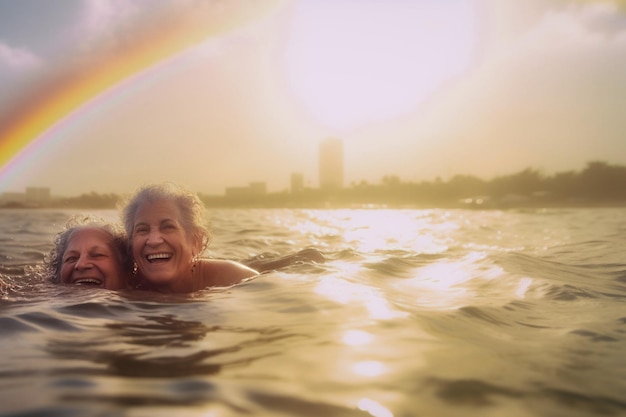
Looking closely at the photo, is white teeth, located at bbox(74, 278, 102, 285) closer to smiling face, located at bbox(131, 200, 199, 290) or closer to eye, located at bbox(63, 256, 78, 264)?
eye, located at bbox(63, 256, 78, 264)

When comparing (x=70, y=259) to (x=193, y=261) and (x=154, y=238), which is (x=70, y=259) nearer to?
(x=154, y=238)

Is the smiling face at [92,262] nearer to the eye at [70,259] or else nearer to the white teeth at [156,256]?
the eye at [70,259]

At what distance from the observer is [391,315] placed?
4691 mm

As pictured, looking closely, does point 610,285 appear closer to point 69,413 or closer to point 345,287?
point 345,287

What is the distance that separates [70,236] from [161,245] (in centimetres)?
126

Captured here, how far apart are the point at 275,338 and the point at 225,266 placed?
3.57 meters

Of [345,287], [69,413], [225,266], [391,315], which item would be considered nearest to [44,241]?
[225,266]

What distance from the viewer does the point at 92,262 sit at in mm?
6547

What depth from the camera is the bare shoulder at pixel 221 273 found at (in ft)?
23.2

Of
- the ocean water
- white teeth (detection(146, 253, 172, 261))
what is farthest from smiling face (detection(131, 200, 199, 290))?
the ocean water

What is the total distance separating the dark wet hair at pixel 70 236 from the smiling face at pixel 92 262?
10 cm

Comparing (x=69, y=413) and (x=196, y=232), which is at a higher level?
(x=196, y=232)

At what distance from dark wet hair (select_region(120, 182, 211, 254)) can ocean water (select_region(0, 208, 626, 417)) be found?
1.04 meters

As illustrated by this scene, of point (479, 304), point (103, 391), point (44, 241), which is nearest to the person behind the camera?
point (103, 391)
